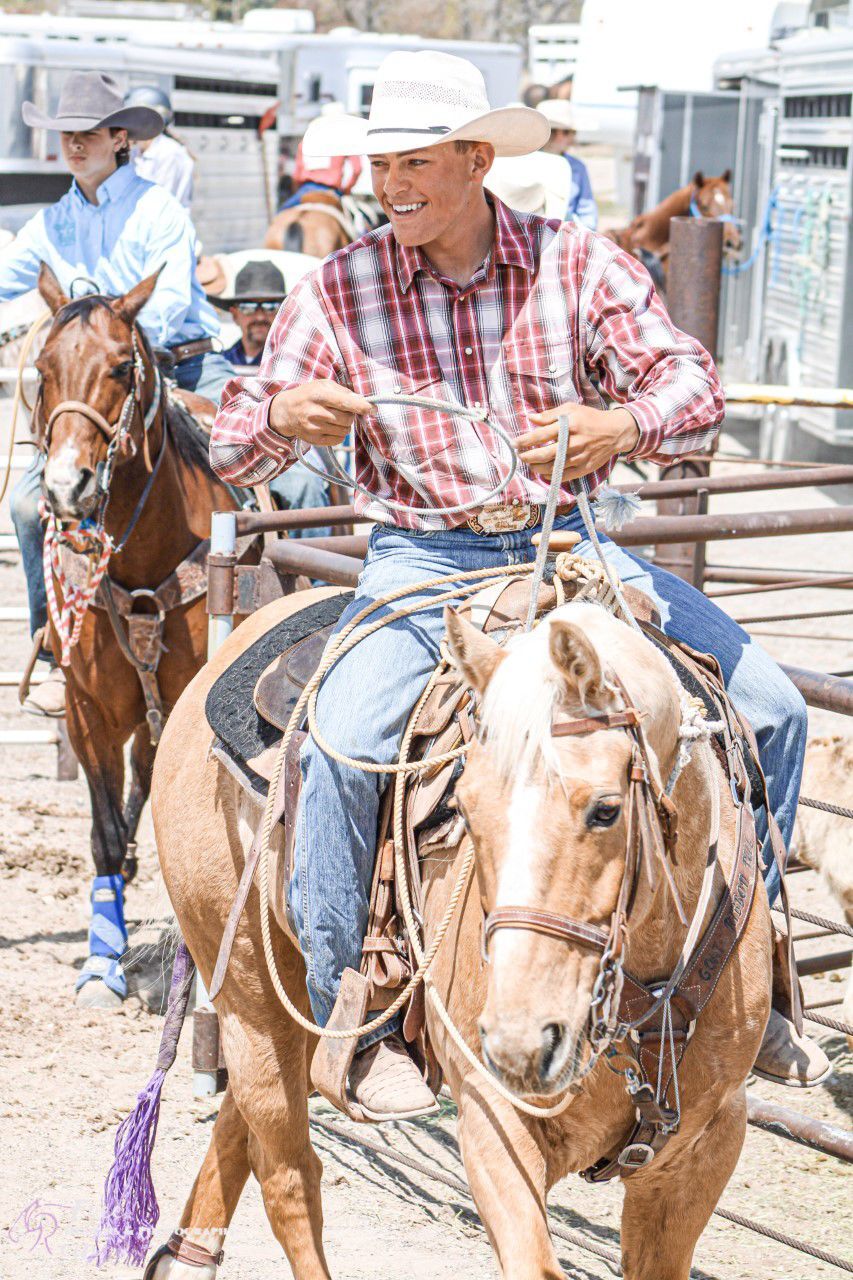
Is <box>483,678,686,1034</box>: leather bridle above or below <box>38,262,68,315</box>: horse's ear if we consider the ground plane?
below

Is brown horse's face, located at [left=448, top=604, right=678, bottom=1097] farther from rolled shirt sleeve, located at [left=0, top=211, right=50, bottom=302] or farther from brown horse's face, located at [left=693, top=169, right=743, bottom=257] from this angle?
brown horse's face, located at [left=693, top=169, right=743, bottom=257]

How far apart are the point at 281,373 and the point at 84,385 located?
226 cm

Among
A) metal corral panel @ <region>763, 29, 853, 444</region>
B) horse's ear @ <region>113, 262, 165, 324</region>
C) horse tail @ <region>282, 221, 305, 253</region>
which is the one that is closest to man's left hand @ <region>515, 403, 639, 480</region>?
horse's ear @ <region>113, 262, 165, 324</region>

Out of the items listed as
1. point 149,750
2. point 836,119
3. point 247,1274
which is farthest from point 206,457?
point 836,119

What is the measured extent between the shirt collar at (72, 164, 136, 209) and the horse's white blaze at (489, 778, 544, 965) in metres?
4.77

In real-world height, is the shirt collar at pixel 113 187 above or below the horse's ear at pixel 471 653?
above

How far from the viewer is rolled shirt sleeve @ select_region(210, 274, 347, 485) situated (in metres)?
2.99

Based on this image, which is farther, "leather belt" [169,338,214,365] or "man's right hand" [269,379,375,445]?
"leather belt" [169,338,214,365]

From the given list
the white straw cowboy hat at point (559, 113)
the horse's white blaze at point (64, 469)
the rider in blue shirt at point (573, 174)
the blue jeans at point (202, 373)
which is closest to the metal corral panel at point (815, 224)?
the rider in blue shirt at point (573, 174)

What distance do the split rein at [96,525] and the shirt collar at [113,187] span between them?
1151mm

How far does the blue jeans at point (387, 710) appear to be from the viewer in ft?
9.21

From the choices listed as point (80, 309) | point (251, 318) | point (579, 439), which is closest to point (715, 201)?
point (251, 318)

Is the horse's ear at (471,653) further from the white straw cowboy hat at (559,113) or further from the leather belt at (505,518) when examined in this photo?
the white straw cowboy hat at (559,113)

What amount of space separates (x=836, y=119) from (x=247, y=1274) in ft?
37.8
